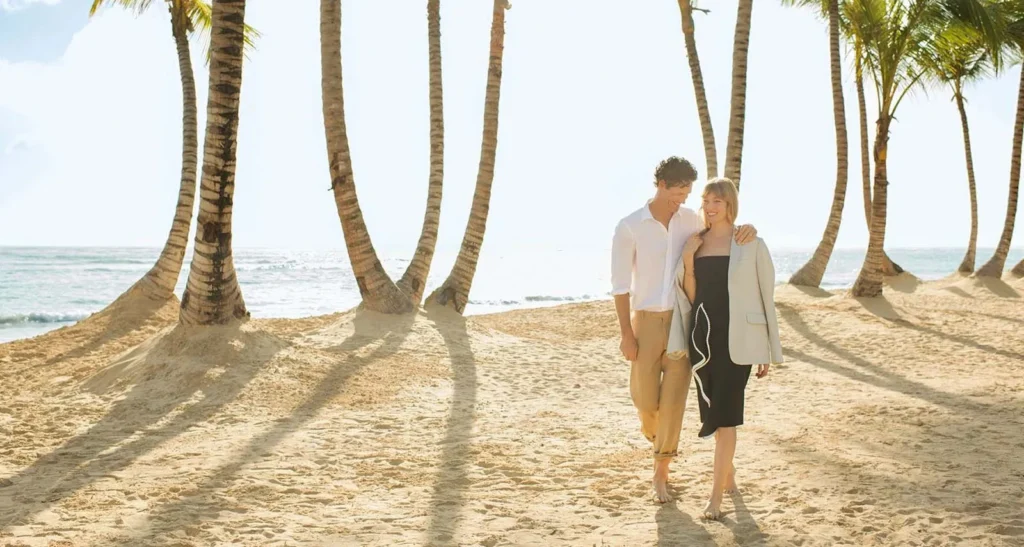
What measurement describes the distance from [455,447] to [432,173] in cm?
925

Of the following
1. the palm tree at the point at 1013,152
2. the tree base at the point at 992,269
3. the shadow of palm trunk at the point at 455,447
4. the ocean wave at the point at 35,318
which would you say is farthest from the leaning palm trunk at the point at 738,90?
the ocean wave at the point at 35,318

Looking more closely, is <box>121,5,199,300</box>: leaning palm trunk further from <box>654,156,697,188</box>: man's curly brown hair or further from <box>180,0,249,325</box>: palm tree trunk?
<box>654,156,697,188</box>: man's curly brown hair

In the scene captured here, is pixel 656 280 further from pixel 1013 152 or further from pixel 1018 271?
pixel 1018 271

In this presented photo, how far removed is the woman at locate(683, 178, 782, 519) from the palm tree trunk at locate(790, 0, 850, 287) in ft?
47.5

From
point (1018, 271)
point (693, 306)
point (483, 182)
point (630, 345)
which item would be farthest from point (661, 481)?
point (1018, 271)

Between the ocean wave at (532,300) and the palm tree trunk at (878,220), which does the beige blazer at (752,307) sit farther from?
the ocean wave at (532,300)

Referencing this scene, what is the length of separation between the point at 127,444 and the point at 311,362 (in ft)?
10.1

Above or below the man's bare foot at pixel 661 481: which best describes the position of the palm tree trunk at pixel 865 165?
above

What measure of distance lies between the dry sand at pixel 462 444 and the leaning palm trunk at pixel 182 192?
9.85 ft

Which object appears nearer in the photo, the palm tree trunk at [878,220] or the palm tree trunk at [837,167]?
the palm tree trunk at [878,220]

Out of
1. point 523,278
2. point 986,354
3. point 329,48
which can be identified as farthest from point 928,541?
point 523,278

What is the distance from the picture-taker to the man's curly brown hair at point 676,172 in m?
4.57

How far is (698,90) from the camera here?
53.9 ft

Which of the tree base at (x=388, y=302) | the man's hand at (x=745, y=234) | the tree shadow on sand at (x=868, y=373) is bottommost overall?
the tree shadow on sand at (x=868, y=373)
